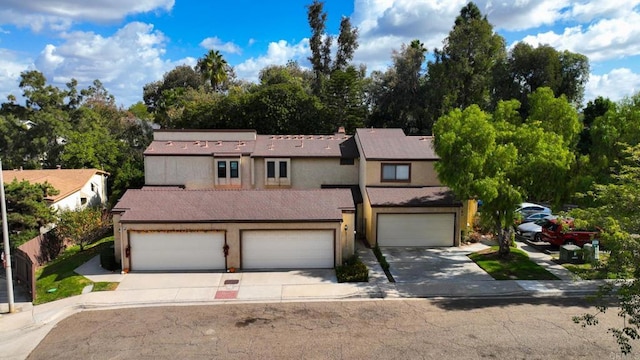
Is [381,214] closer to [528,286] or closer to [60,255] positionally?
[528,286]

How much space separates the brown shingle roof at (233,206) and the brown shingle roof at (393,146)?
5254 millimetres

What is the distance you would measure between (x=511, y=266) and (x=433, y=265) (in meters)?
3.92

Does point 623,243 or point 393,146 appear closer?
point 623,243

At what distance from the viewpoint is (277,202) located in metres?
24.7

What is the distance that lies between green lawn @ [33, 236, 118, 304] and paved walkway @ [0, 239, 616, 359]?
502 millimetres

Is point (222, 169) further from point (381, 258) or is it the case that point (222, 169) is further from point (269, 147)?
point (381, 258)

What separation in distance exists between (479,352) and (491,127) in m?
12.1

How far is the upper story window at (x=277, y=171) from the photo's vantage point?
3275 centimetres

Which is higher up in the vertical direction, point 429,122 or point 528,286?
point 429,122

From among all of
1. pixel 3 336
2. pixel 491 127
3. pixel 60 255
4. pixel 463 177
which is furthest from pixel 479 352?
pixel 60 255

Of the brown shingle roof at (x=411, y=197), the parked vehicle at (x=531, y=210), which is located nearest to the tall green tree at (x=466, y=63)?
the parked vehicle at (x=531, y=210)

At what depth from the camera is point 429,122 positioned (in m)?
51.8

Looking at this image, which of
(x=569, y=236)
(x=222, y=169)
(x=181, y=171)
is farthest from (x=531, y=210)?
(x=181, y=171)

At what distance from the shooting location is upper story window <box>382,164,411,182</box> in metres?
29.8
